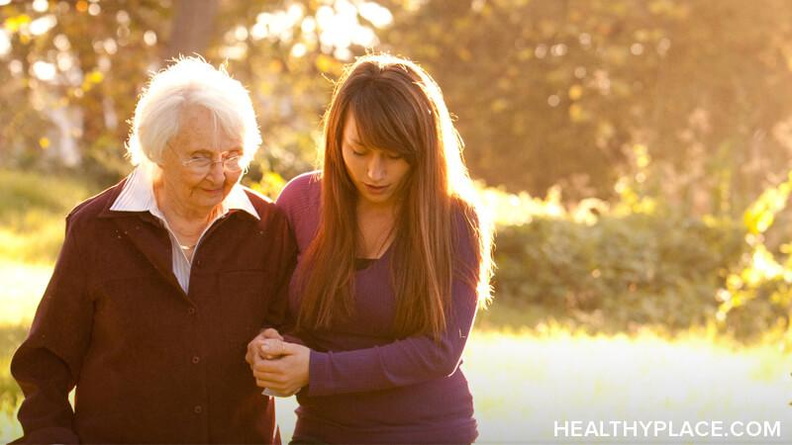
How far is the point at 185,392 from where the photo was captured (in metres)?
3.69

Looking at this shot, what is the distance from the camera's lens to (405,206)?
3.76m

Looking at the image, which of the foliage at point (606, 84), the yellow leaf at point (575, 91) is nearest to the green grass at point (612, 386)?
the foliage at point (606, 84)

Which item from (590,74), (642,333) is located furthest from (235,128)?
(590,74)

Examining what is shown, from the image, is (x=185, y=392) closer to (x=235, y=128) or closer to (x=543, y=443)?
(x=235, y=128)

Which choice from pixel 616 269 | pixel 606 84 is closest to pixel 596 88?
pixel 606 84

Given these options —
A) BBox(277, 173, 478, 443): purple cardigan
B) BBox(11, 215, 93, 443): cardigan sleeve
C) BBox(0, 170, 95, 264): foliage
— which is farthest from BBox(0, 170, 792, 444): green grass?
BBox(277, 173, 478, 443): purple cardigan

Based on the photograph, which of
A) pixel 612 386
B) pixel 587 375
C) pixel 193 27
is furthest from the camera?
pixel 193 27

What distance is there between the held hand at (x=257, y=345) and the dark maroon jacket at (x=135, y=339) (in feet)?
0.35

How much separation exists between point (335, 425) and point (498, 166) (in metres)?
22.7

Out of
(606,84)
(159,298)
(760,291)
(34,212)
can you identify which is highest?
(606,84)

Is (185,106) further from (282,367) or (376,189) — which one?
(282,367)

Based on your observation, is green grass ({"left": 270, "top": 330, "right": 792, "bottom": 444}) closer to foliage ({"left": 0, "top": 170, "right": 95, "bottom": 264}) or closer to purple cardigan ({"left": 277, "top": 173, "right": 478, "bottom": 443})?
purple cardigan ({"left": 277, "top": 173, "right": 478, "bottom": 443})

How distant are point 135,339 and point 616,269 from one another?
10.0 meters

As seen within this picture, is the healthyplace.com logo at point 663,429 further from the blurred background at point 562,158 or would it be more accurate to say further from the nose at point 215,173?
the nose at point 215,173
